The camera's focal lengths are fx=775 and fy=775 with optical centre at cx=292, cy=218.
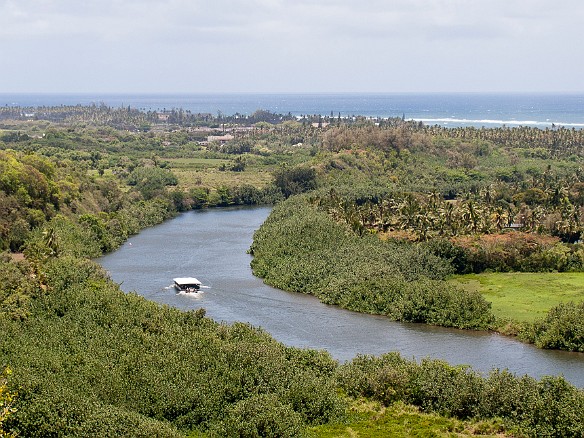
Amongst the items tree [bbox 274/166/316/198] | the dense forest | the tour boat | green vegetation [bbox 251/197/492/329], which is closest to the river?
the tour boat

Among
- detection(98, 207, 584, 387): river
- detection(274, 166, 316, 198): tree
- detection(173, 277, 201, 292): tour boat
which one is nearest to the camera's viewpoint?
detection(98, 207, 584, 387): river

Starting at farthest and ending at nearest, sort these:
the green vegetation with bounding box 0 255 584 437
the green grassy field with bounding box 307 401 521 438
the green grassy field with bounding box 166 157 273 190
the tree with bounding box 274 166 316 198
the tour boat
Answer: the green grassy field with bounding box 166 157 273 190 → the tree with bounding box 274 166 316 198 → the tour boat → the green grassy field with bounding box 307 401 521 438 → the green vegetation with bounding box 0 255 584 437

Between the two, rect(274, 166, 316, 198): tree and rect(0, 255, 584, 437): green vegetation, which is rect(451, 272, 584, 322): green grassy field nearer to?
rect(0, 255, 584, 437): green vegetation

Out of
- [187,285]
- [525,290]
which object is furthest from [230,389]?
[525,290]

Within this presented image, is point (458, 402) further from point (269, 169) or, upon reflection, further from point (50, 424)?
point (269, 169)

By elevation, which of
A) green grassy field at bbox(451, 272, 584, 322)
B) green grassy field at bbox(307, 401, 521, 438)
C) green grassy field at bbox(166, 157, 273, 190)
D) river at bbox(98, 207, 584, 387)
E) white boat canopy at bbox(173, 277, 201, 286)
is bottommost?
river at bbox(98, 207, 584, 387)

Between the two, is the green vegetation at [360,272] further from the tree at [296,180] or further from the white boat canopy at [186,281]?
the tree at [296,180]

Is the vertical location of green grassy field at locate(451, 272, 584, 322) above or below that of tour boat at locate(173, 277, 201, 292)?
above

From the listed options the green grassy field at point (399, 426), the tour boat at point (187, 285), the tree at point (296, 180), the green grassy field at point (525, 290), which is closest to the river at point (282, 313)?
the tour boat at point (187, 285)
